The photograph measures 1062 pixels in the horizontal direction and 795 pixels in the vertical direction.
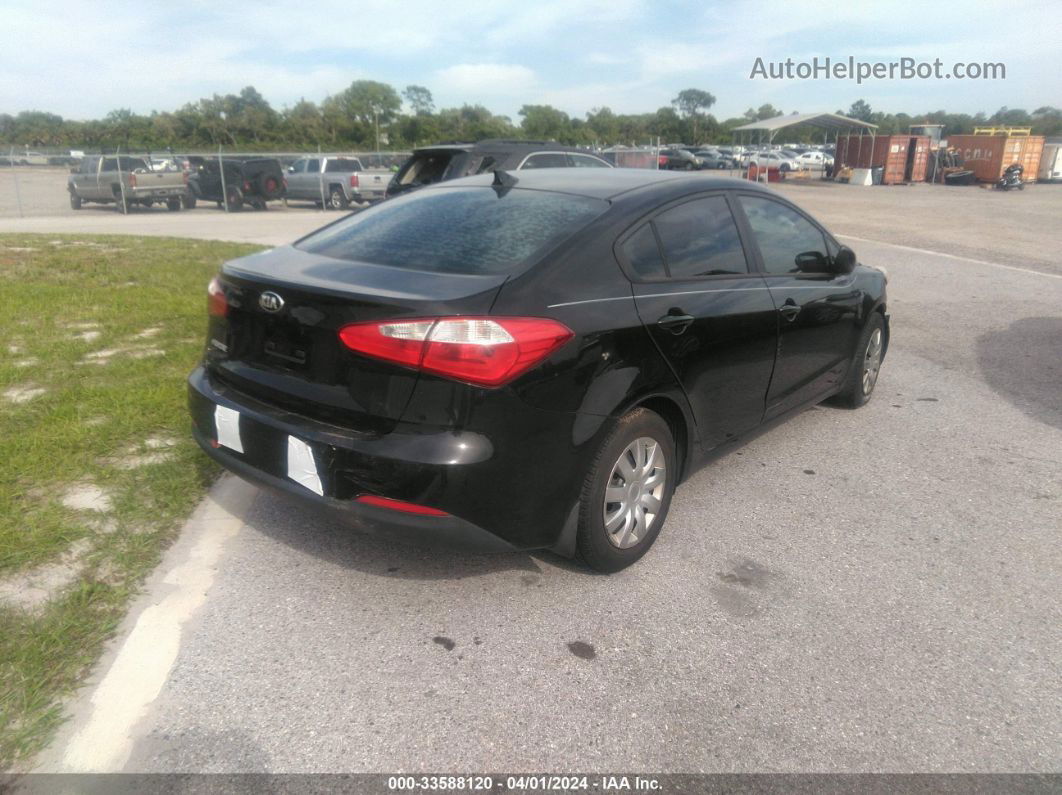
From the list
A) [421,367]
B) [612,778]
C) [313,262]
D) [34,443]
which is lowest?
[612,778]

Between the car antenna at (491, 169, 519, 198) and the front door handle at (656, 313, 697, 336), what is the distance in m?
0.99

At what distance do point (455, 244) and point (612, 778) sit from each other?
198 cm

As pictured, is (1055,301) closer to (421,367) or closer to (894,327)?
(894,327)

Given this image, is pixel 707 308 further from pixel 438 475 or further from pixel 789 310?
pixel 438 475

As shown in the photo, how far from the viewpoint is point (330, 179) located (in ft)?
78.9

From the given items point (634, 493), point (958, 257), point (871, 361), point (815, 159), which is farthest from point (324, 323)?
point (815, 159)

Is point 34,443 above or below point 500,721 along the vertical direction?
above

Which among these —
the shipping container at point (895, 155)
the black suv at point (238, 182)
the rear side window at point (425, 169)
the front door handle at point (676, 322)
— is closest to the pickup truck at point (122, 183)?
the black suv at point (238, 182)

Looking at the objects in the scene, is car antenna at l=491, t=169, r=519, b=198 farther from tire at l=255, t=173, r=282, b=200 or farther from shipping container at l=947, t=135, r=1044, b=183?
shipping container at l=947, t=135, r=1044, b=183

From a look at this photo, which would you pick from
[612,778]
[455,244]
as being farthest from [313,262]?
[612,778]

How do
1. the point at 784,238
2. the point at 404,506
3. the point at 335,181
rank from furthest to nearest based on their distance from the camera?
the point at 335,181
the point at 784,238
the point at 404,506

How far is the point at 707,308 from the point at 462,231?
3.64 ft

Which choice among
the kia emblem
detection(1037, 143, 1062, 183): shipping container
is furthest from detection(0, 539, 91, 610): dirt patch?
detection(1037, 143, 1062, 183): shipping container

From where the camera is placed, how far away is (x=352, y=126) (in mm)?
65062
